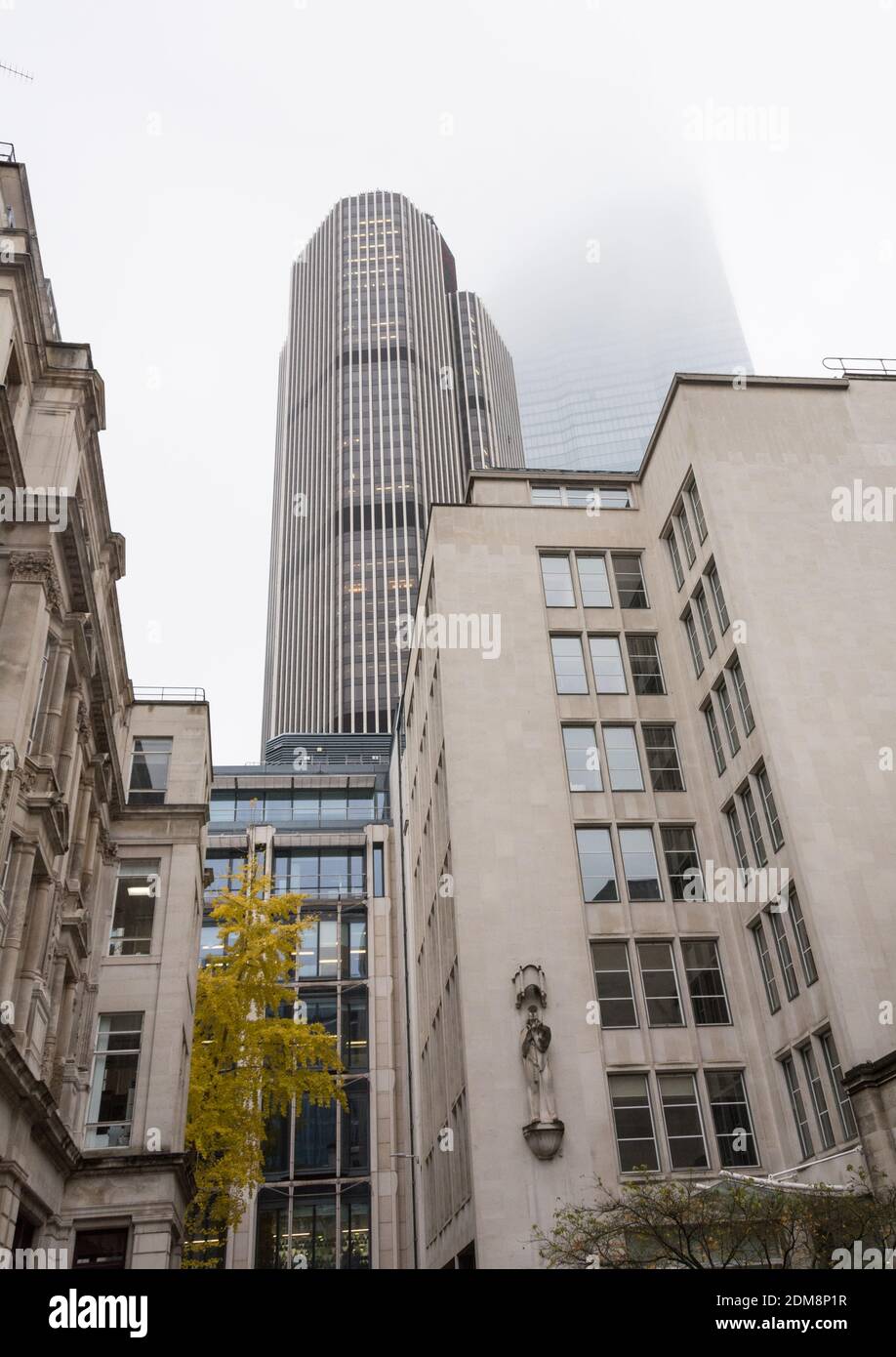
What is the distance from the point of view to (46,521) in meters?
24.5

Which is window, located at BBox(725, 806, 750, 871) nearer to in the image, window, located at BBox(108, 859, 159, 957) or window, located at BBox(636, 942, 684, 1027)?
→ window, located at BBox(636, 942, 684, 1027)

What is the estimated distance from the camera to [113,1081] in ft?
105

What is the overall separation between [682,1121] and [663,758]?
13149mm

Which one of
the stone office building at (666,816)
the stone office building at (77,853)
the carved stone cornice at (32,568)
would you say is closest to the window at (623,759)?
the stone office building at (666,816)

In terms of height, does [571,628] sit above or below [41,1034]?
above

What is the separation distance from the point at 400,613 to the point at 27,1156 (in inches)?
5718

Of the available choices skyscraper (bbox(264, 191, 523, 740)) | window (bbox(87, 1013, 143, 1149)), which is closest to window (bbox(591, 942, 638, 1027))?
window (bbox(87, 1013, 143, 1149))

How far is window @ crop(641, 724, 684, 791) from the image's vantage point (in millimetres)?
40000

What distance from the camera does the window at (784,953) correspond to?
1288 inches

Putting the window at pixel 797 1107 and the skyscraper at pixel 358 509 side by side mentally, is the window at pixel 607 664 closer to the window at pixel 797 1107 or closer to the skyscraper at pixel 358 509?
the window at pixel 797 1107

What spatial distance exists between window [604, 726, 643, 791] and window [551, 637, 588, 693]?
2.18m

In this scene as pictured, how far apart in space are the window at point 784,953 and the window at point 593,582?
15291 millimetres
